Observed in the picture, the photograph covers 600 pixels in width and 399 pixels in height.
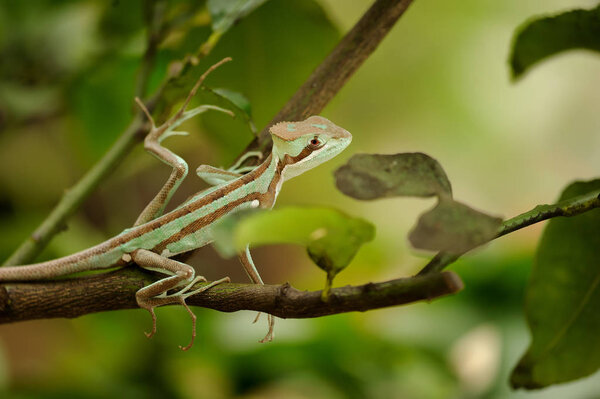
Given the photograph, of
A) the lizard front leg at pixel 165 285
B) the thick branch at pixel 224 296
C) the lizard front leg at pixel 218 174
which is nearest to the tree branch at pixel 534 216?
the thick branch at pixel 224 296

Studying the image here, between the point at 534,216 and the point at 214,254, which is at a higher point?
the point at 534,216

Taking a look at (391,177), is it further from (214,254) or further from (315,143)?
(214,254)

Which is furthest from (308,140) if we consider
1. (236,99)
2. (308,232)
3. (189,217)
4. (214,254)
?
(214,254)

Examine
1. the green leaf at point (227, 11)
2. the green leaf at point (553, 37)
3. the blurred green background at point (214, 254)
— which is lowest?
the blurred green background at point (214, 254)

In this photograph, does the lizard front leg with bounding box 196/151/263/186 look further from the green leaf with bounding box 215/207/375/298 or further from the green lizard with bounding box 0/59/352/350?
the green leaf with bounding box 215/207/375/298

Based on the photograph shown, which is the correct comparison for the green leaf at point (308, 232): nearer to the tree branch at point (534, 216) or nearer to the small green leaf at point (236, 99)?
the tree branch at point (534, 216)

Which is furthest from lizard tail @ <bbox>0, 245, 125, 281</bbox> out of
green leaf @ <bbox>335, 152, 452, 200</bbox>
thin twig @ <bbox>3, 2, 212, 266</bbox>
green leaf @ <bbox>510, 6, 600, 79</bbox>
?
green leaf @ <bbox>510, 6, 600, 79</bbox>

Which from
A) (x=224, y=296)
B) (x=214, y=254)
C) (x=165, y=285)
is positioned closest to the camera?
(x=224, y=296)
